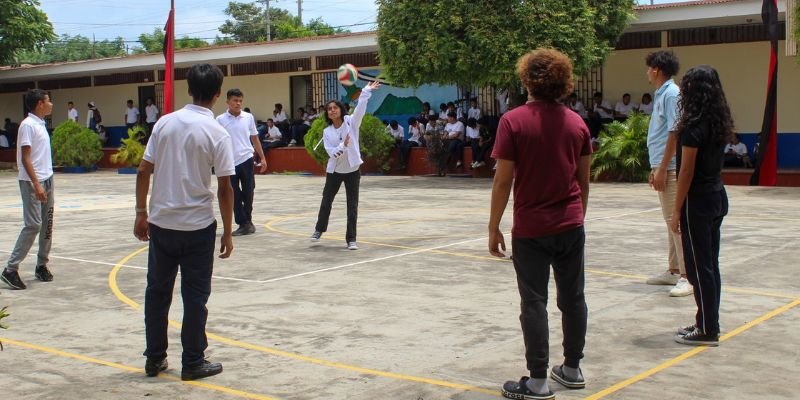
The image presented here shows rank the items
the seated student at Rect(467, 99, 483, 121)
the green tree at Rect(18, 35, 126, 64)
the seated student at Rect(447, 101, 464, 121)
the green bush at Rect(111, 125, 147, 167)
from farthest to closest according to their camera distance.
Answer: the green tree at Rect(18, 35, 126, 64) → the green bush at Rect(111, 125, 147, 167) → the seated student at Rect(467, 99, 483, 121) → the seated student at Rect(447, 101, 464, 121)

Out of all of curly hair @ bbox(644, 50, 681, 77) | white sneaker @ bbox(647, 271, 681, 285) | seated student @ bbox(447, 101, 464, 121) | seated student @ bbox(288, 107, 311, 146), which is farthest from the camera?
seated student @ bbox(288, 107, 311, 146)

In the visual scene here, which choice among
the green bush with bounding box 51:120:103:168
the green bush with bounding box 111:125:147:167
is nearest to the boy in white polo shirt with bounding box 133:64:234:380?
the green bush with bounding box 111:125:147:167

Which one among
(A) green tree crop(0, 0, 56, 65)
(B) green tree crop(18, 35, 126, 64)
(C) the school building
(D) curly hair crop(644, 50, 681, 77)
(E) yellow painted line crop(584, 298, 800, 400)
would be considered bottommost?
(E) yellow painted line crop(584, 298, 800, 400)

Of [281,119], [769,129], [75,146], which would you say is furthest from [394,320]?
[75,146]

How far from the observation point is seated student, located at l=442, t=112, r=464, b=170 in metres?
24.3

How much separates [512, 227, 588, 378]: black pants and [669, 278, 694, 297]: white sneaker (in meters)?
2.68

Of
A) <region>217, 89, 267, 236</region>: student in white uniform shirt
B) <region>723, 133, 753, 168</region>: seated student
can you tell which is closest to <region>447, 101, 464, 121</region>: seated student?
<region>723, 133, 753, 168</region>: seated student

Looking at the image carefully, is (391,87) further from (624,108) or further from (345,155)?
(345,155)

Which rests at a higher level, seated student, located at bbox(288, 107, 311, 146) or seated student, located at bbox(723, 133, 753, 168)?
seated student, located at bbox(288, 107, 311, 146)

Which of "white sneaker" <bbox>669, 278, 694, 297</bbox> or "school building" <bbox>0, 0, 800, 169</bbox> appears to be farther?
"school building" <bbox>0, 0, 800, 169</bbox>

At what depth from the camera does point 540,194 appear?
5.09 m

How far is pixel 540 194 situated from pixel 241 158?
308 inches

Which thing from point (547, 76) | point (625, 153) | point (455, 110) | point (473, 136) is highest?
point (455, 110)

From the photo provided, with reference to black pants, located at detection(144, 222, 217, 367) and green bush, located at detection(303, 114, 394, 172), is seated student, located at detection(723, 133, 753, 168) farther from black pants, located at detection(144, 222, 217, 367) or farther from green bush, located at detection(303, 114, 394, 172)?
black pants, located at detection(144, 222, 217, 367)
